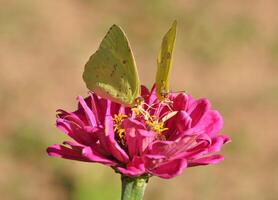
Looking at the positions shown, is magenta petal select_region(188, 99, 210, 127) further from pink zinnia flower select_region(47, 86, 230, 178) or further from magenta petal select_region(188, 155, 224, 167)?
magenta petal select_region(188, 155, 224, 167)

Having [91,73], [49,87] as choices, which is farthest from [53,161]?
[91,73]

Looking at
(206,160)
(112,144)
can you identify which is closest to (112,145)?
(112,144)

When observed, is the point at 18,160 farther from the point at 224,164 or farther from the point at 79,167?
the point at 224,164

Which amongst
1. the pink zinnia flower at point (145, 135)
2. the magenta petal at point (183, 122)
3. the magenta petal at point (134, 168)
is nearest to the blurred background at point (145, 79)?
the pink zinnia flower at point (145, 135)

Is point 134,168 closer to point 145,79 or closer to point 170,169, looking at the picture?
point 170,169

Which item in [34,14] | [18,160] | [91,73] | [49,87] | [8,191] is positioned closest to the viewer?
[91,73]

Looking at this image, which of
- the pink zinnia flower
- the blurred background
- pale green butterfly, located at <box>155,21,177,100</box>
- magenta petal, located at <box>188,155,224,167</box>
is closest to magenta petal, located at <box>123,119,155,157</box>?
the pink zinnia flower

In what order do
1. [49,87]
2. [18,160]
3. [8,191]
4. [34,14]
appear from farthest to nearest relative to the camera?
[34,14], [49,87], [18,160], [8,191]
